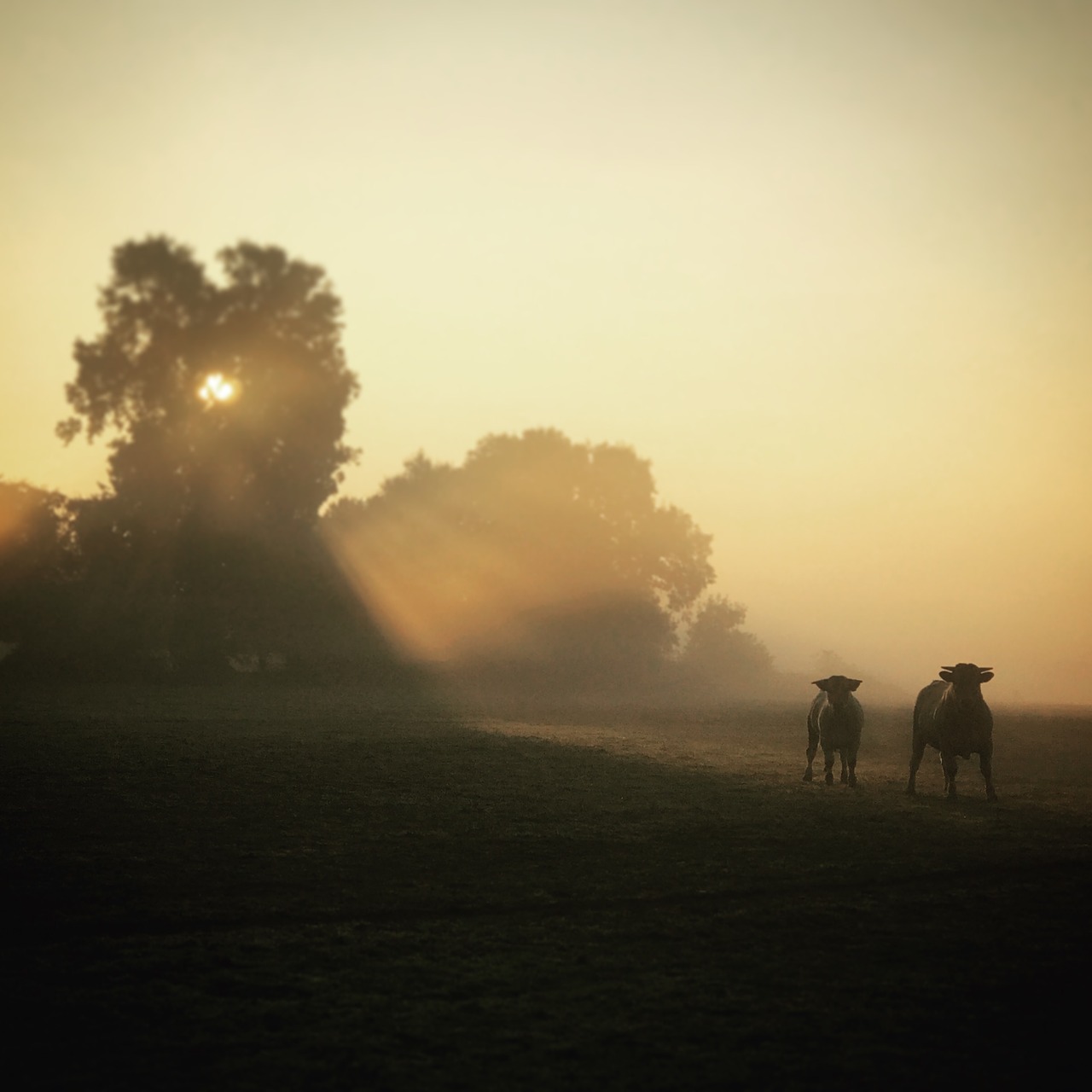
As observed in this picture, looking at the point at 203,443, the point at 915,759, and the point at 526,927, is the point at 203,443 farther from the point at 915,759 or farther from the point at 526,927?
the point at 526,927

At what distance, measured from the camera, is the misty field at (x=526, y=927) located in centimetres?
617

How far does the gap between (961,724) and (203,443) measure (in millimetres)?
37127

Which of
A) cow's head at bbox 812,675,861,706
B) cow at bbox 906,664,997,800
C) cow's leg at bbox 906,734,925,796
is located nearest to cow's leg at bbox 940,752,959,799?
cow at bbox 906,664,997,800

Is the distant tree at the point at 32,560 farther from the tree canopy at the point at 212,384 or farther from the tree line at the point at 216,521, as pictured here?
the tree canopy at the point at 212,384

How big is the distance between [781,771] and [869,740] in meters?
10.0

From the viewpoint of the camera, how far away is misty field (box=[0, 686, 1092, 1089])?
20.2 feet

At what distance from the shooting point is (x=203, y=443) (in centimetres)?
4500

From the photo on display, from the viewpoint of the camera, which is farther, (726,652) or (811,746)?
(726,652)

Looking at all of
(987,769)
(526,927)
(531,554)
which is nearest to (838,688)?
(987,769)

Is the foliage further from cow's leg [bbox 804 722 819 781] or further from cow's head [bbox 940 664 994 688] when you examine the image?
cow's head [bbox 940 664 994 688]

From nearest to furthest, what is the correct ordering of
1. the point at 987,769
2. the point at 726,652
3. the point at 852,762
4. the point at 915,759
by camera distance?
the point at 987,769 < the point at 915,759 < the point at 852,762 < the point at 726,652

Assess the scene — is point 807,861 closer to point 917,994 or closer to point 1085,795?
point 917,994

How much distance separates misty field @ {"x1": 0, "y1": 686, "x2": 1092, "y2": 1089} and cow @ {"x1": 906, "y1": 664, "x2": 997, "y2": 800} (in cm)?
56

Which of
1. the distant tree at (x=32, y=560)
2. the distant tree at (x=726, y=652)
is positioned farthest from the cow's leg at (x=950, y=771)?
the distant tree at (x=726, y=652)
